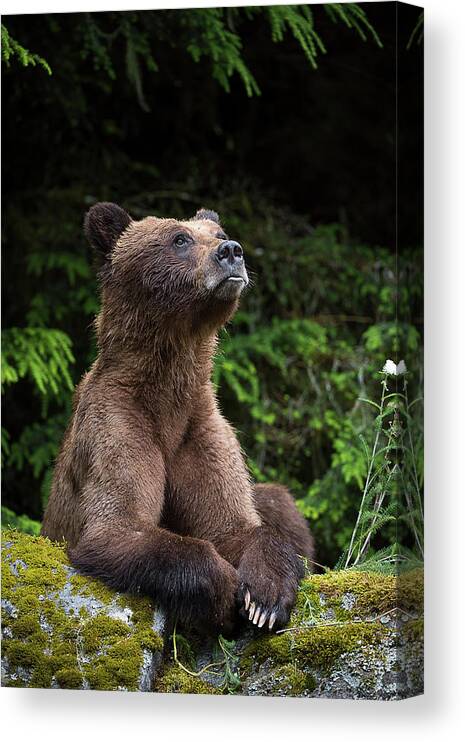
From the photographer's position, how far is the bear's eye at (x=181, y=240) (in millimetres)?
6293

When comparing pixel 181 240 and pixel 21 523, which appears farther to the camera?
pixel 21 523

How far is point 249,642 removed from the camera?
5.83m

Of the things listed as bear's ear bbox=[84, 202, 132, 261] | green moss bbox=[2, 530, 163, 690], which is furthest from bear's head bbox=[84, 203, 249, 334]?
green moss bbox=[2, 530, 163, 690]

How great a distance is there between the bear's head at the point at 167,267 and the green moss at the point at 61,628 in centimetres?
137

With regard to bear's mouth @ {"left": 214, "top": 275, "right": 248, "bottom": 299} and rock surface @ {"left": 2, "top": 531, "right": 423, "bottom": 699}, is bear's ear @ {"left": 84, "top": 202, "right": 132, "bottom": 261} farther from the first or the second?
rock surface @ {"left": 2, "top": 531, "right": 423, "bottom": 699}

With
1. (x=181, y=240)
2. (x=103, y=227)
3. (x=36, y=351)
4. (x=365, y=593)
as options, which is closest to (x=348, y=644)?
(x=365, y=593)

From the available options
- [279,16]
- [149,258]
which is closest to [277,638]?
[149,258]

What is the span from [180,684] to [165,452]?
1.18 meters

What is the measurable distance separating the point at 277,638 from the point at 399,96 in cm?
276

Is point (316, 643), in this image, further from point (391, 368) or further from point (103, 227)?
point (103, 227)

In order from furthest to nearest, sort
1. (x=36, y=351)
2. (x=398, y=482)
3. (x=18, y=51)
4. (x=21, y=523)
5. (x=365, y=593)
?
(x=36, y=351) < (x=21, y=523) < (x=18, y=51) < (x=398, y=482) < (x=365, y=593)

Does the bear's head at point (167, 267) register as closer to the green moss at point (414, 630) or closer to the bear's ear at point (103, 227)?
the bear's ear at point (103, 227)

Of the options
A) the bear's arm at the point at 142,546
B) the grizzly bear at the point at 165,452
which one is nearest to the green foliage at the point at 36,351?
the grizzly bear at the point at 165,452

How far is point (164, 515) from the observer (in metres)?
6.32
